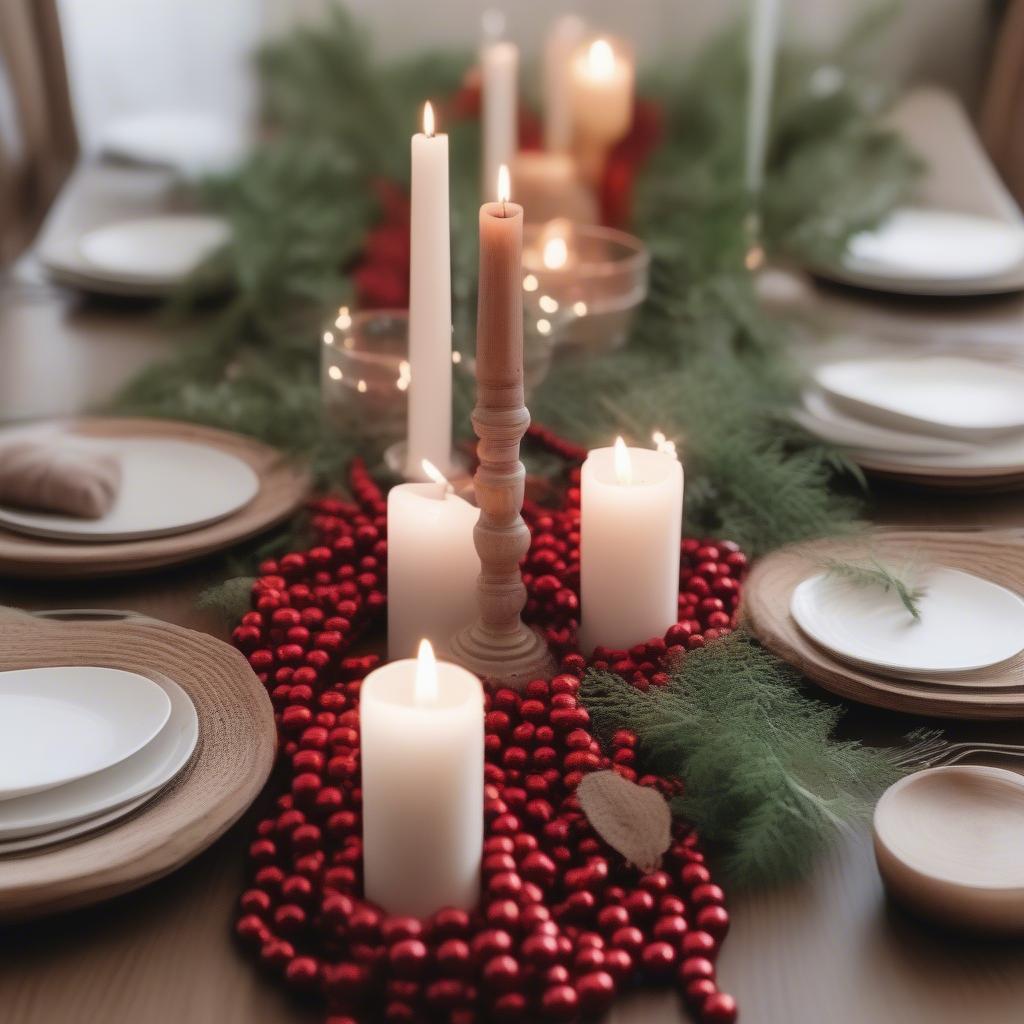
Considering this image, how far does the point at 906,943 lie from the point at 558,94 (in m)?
1.58

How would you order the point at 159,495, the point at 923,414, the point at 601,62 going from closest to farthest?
the point at 159,495 < the point at 923,414 < the point at 601,62

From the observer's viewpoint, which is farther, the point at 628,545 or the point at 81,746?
the point at 628,545

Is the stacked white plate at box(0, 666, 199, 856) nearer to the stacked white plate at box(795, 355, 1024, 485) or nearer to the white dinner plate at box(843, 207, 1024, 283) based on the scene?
the stacked white plate at box(795, 355, 1024, 485)

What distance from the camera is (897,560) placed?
976 mm

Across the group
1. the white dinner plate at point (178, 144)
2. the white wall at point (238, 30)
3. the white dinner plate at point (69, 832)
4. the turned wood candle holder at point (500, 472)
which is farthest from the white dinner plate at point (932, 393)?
the white wall at point (238, 30)

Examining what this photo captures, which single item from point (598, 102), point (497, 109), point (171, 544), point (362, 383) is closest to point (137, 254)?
point (497, 109)

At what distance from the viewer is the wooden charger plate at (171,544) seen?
0.97 metres

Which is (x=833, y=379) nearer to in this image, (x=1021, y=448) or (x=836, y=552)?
(x=1021, y=448)

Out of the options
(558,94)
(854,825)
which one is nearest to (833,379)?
(854,825)

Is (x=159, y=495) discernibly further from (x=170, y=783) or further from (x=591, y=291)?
(x=591, y=291)

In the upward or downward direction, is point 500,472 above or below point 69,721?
above

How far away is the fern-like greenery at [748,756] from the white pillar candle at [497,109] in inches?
41.1

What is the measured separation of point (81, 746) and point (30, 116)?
7.45 feet

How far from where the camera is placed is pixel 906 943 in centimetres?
66
